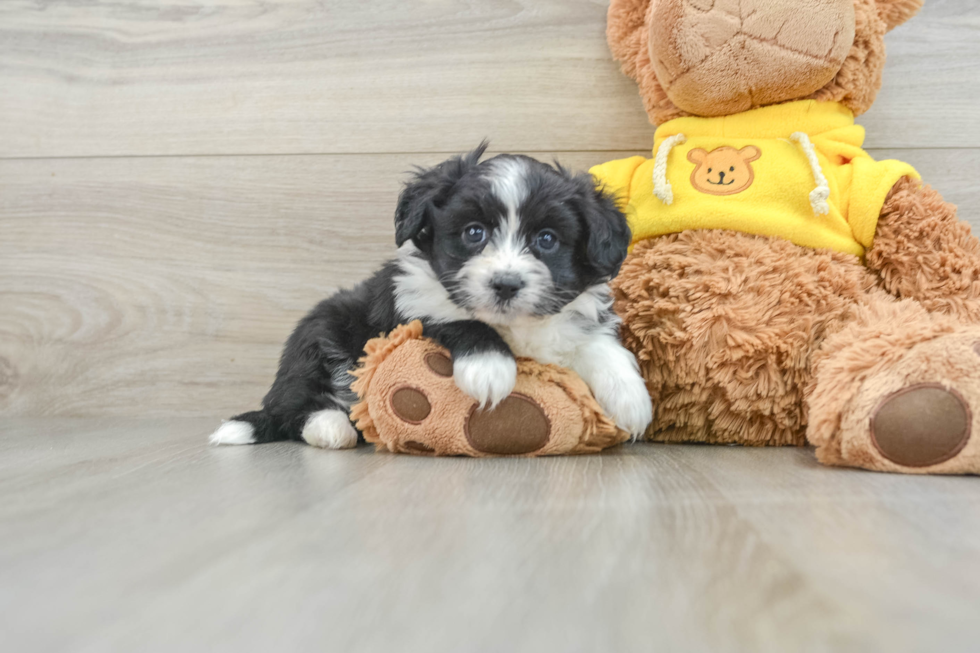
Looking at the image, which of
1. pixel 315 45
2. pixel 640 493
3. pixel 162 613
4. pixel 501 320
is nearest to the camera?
pixel 162 613

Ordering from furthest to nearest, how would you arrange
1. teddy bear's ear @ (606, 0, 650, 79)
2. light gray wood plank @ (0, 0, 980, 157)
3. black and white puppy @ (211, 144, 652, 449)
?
1. light gray wood plank @ (0, 0, 980, 157)
2. teddy bear's ear @ (606, 0, 650, 79)
3. black and white puppy @ (211, 144, 652, 449)

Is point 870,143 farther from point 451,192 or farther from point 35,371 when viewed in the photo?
point 35,371

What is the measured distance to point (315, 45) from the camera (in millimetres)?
2176

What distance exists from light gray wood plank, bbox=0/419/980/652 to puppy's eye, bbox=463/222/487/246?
446 mm

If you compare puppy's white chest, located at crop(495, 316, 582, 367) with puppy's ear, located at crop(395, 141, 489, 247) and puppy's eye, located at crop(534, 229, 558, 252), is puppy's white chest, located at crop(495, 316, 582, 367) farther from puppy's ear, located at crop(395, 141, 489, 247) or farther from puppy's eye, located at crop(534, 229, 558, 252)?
puppy's ear, located at crop(395, 141, 489, 247)

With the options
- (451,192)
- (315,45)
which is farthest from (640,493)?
(315,45)

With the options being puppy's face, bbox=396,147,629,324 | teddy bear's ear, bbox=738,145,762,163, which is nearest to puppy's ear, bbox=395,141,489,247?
puppy's face, bbox=396,147,629,324

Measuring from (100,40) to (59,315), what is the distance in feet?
2.84

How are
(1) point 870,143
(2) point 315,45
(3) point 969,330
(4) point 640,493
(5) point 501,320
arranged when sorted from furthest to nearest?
1. (2) point 315,45
2. (1) point 870,143
3. (5) point 501,320
4. (3) point 969,330
5. (4) point 640,493

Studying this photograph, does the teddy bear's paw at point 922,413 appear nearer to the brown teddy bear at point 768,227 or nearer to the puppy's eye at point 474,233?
the brown teddy bear at point 768,227

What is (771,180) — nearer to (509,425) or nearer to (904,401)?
(904,401)

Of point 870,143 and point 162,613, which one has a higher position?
point 870,143

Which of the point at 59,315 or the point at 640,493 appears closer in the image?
the point at 640,493

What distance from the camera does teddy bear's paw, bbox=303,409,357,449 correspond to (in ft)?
5.25
